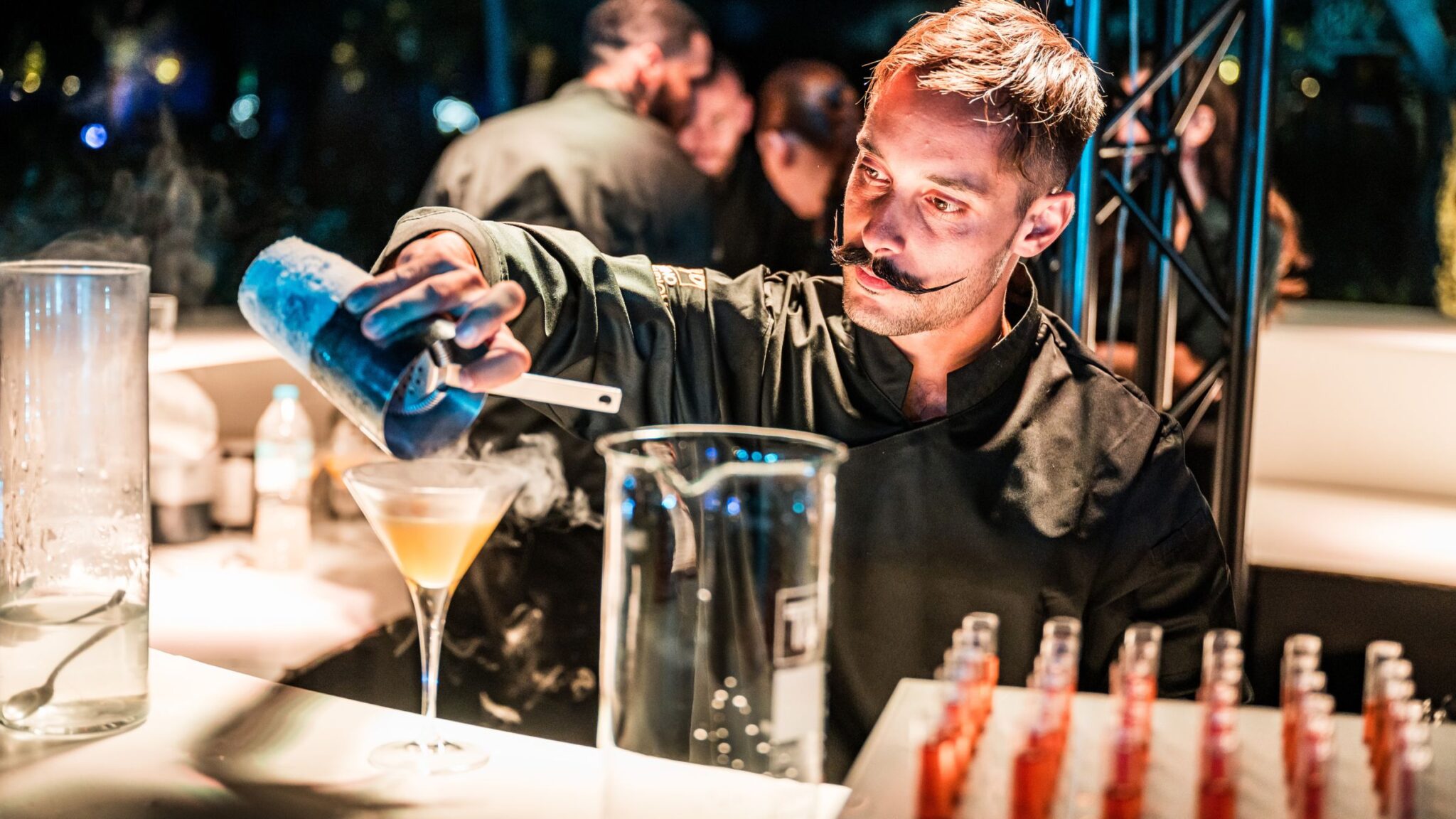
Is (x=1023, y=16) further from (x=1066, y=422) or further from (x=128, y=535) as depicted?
(x=128, y=535)

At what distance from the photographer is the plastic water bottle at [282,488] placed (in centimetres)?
260

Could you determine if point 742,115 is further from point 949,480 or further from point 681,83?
point 949,480

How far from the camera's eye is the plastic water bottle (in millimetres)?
2604

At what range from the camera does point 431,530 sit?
1068mm

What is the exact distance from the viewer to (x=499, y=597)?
3.01 metres

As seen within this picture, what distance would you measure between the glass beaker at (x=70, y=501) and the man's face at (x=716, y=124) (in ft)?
8.91

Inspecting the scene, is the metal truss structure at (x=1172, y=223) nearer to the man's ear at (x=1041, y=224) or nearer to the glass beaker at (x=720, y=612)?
the man's ear at (x=1041, y=224)

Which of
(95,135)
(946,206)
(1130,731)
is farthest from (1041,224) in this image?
(95,135)

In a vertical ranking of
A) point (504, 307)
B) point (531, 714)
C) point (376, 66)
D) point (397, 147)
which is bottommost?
point (531, 714)

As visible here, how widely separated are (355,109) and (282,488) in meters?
3.04

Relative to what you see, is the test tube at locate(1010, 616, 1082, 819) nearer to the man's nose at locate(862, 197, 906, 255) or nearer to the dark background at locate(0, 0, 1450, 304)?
the man's nose at locate(862, 197, 906, 255)

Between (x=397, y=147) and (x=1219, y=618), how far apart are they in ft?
13.9

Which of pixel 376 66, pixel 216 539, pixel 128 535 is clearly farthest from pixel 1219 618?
pixel 376 66

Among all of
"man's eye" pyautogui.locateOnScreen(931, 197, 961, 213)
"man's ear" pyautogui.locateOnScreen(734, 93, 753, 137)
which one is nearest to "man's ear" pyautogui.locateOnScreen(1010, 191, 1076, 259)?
"man's eye" pyautogui.locateOnScreen(931, 197, 961, 213)
